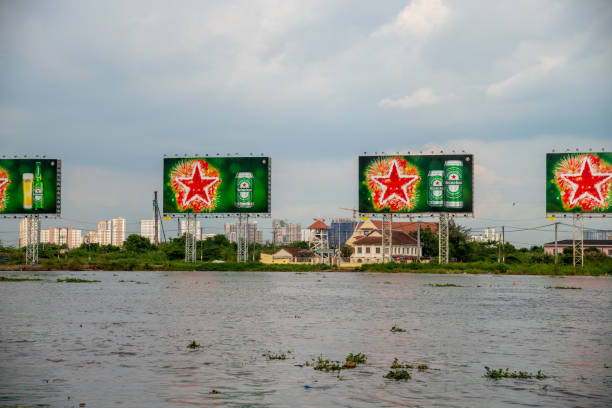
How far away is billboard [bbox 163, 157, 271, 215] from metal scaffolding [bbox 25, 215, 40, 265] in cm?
1623

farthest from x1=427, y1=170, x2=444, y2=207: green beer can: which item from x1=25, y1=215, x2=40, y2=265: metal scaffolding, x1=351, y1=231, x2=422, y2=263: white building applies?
x1=351, y1=231, x2=422, y2=263: white building

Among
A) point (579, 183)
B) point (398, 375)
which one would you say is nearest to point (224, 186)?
point (579, 183)

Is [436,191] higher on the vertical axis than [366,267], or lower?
higher

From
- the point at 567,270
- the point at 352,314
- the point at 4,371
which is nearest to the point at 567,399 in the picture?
the point at 4,371

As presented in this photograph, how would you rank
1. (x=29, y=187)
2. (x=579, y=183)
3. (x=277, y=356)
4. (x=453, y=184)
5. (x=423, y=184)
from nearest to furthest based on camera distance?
(x=277, y=356) < (x=579, y=183) < (x=453, y=184) < (x=423, y=184) < (x=29, y=187)

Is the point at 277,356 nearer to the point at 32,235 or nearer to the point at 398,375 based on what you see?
the point at 398,375

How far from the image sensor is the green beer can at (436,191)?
6969 cm

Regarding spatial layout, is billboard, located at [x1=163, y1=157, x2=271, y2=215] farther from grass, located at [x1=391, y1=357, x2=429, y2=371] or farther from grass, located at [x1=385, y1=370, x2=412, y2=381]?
grass, located at [x1=385, y1=370, x2=412, y2=381]

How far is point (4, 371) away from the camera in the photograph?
11.8m

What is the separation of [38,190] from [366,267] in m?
36.7

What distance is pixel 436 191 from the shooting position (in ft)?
229

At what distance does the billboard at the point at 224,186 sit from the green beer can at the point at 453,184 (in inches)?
734

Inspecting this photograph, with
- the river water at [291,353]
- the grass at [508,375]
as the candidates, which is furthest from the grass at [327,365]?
the grass at [508,375]

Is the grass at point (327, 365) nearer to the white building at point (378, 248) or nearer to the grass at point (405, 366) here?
the grass at point (405, 366)
